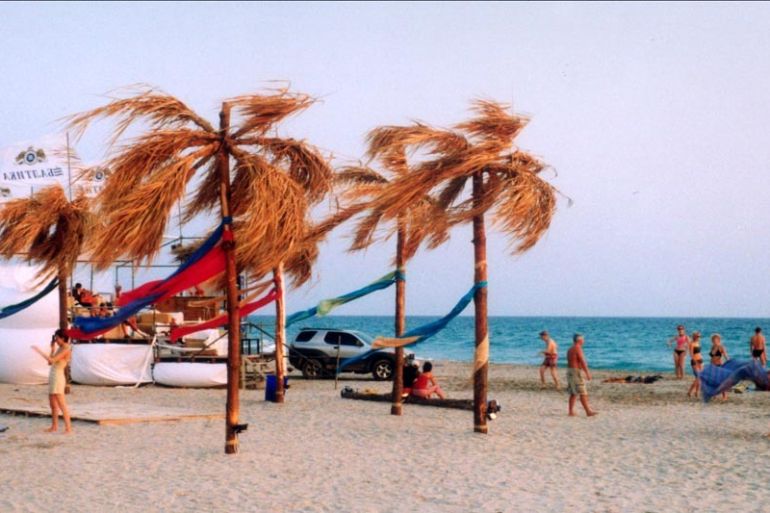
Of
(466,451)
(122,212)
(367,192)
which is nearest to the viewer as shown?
(122,212)

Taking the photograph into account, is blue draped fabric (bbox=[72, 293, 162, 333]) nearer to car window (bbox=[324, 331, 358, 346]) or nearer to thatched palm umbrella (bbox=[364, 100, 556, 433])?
thatched palm umbrella (bbox=[364, 100, 556, 433])

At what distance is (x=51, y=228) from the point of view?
1922cm

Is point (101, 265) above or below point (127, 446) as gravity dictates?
above

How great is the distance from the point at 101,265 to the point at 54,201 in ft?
30.8

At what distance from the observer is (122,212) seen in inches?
389

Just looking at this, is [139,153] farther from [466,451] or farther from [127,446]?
[466,451]

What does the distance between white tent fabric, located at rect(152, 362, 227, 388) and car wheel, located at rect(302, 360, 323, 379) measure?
4.65 m

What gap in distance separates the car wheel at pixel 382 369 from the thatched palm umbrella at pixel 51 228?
30.1 feet

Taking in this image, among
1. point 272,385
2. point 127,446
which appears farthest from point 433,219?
point 272,385

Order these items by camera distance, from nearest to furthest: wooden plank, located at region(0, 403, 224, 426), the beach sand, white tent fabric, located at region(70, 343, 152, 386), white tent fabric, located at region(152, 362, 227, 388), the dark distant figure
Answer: the beach sand
wooden plank, located at region(0, 403, 224, 426)
the dark distant figure
white tent fabric, located at region(152, 362, 227, 388)
white tent fabric, located at region(70, 343, 152, 386)

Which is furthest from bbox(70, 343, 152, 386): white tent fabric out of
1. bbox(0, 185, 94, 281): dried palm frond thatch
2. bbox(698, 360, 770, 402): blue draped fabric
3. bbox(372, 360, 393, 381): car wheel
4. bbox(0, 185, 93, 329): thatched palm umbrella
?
bbox(698, 360, 770, 402): blue draped fabric

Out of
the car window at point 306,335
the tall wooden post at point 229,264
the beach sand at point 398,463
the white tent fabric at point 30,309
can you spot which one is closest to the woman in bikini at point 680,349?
the beach sand at point 398,463

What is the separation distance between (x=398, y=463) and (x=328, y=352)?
16.6m

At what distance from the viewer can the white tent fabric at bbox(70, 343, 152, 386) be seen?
23078 millimetres
